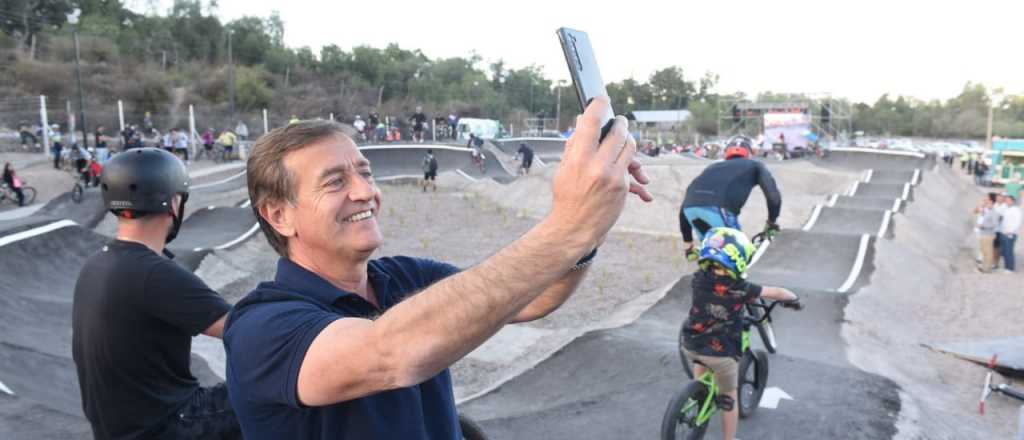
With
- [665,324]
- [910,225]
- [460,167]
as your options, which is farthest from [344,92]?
[665,324]

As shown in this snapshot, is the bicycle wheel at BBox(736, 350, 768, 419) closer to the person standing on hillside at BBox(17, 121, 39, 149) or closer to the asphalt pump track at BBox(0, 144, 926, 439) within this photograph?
the asphalt pump track at BBox(0, 144, 926, 439)

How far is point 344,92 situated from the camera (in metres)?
66.6

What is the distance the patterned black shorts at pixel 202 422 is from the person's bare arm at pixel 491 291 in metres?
1.59

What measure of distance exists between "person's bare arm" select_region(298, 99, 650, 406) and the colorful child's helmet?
142 inches

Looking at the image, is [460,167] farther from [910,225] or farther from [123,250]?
[123,250]

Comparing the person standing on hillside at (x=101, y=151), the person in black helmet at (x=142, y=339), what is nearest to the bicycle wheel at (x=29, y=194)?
the person standing on hillside at (x=101, y=151)

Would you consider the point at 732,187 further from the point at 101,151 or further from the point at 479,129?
the point at 479,129

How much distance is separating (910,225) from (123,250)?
20.6 metres

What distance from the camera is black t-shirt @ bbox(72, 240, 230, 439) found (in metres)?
2.47

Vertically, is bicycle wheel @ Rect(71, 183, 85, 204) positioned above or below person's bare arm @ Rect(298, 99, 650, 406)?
below

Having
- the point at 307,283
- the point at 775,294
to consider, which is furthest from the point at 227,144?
the point at 307,283

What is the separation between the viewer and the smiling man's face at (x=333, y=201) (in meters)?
1.72

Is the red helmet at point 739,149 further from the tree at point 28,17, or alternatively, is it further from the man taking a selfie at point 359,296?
the tree at point 28,17

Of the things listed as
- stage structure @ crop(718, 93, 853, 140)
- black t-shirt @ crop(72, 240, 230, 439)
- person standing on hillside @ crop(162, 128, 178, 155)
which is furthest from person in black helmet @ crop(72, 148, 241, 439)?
stage structure @ crop(718, 93, 853, 140)
